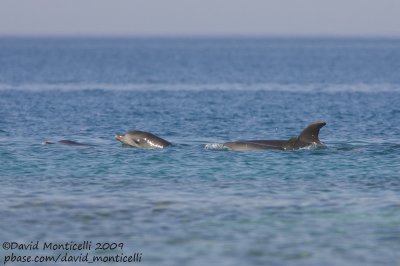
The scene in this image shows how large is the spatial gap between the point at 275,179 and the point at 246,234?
6.76m

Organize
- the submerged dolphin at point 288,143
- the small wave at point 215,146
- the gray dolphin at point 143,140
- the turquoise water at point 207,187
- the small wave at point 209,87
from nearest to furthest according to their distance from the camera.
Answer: the turquoise water at point 207,187 < the submerged dolphin at point 288,143 < the small wave at point 215,146 < the gray dolphin at point 143,140 < the small wave at point 209,87

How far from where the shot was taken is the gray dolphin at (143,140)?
110ft

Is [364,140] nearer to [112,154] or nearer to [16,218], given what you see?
[112,154]

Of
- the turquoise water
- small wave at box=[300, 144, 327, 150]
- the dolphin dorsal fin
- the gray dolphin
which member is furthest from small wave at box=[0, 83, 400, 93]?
the dolphin dorsal fin

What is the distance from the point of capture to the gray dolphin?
33.7 metres

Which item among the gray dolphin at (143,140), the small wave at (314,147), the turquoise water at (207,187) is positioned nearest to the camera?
the turquoise water at (207,187)

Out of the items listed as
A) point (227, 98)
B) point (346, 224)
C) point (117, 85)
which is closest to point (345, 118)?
point (227, 98)

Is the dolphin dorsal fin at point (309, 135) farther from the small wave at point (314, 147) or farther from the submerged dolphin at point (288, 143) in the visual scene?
the small wave at point (314, 147)

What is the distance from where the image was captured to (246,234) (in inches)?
803

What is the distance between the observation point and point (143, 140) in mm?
34000

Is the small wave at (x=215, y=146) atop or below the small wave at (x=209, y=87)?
atop

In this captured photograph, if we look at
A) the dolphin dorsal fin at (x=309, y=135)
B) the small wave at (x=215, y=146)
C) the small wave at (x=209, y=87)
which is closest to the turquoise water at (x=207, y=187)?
the small wave at (x=215, y=146)

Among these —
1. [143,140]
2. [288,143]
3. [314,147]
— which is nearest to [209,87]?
[143,140]

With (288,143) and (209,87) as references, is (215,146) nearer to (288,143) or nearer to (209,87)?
(288,143)
